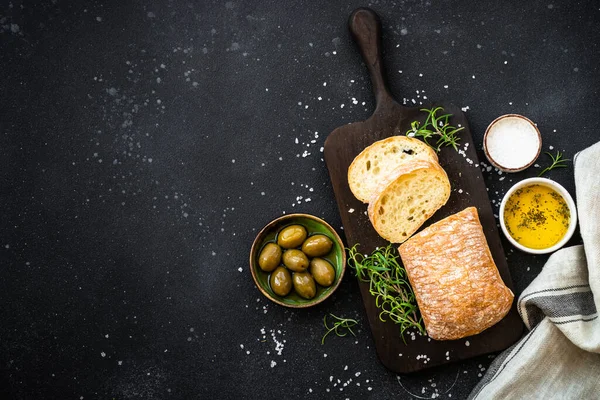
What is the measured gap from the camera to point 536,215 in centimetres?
201

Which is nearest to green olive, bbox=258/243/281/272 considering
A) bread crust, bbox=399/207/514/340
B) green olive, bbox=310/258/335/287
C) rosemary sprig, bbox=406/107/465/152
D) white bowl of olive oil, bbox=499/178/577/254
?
green olive, bbox=310/258/335/287

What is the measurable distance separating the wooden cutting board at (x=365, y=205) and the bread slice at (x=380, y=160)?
0.05 m

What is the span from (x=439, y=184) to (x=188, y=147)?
2.97 ft

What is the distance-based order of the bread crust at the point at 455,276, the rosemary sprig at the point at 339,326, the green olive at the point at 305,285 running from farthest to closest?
1. the rosemary sprig at the point at 339,326
2. the green olive at the point at 305,285
3. the bread crust at the point at 455,276

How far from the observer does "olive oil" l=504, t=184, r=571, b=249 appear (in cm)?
200

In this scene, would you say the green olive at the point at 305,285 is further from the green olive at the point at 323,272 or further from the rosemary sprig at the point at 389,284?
the rosemary sprig at the point at 389,284

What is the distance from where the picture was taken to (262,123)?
2125 mm

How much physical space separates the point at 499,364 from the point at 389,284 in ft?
1.47

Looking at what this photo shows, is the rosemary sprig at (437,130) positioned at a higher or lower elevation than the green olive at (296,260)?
higher

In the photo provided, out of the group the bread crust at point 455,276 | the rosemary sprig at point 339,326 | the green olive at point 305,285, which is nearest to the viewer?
the bread crust at point 455,276

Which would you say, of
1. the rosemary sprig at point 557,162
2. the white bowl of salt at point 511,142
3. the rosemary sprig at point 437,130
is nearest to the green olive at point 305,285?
the rosemary sprig at point 437,130

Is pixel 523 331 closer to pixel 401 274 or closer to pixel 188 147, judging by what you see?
pixel 401 274

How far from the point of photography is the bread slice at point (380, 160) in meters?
1.98

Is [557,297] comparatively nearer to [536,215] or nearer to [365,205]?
[536,215]
